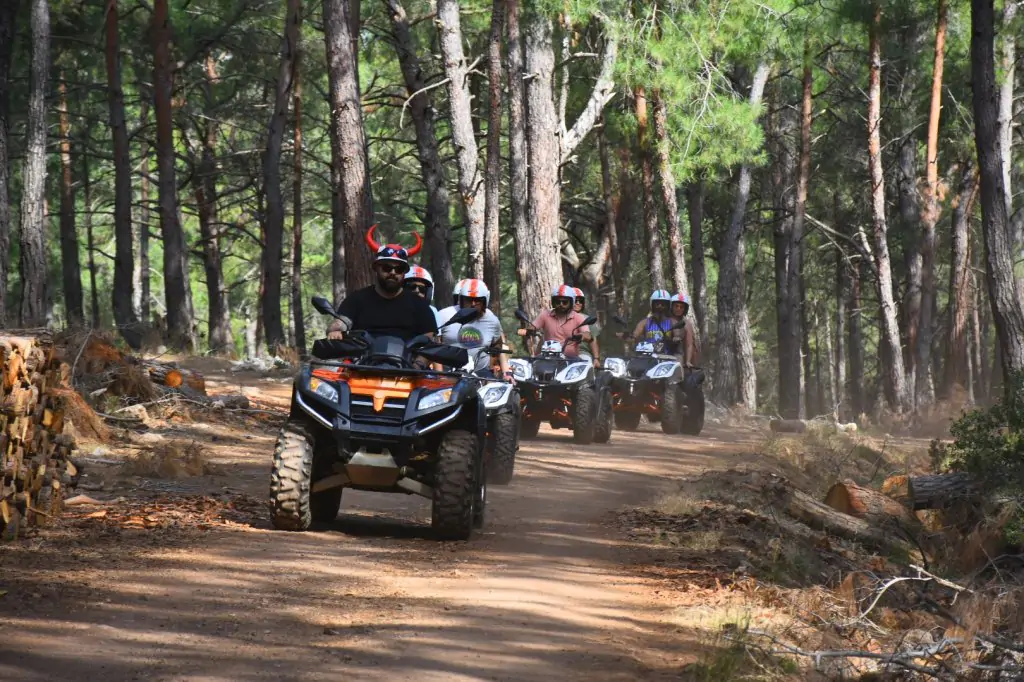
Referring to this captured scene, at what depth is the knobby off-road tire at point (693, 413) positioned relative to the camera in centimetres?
2114

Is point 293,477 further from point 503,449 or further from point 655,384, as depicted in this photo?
point 655,384

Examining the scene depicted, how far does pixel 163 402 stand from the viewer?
51.1 feet

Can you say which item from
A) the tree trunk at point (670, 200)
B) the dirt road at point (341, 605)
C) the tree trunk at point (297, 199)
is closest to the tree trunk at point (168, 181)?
the tree trunk at point (297, 199)

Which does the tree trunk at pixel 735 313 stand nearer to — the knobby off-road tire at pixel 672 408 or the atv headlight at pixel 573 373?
the knobby off-road tire at pixel 672 408

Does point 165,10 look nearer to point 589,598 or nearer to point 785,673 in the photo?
point 589,598

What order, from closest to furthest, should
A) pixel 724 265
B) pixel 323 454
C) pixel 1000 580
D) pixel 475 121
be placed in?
pixel 323 454, pixel 1000 580, pixel 724 265, pixel 475 121

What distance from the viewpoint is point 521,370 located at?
17000mm

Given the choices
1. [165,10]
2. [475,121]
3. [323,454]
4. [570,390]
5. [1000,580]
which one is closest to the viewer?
[323,454]

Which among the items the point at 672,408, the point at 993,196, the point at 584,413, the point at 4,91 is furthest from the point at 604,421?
the point at 4,91

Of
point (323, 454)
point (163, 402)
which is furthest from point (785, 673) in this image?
point (163, 402)

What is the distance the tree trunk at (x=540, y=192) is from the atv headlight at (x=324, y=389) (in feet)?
44.0

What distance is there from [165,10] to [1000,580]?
2103 cm

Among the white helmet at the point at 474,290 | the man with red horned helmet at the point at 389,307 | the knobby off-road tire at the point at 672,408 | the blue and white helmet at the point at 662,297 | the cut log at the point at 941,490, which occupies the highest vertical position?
the blue and white helmet at the point at 662,297

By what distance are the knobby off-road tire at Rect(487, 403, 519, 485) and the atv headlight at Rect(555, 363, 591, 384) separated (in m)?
4.03
